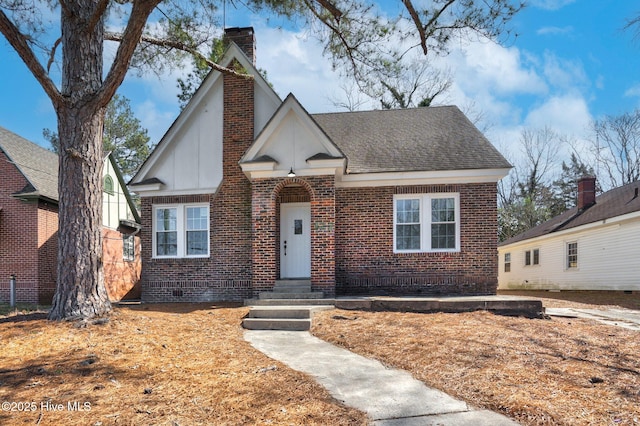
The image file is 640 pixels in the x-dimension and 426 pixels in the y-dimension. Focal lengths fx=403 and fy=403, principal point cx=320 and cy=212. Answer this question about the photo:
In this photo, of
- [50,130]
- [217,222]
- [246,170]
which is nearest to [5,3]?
[246,170]

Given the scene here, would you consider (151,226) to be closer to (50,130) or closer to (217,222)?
(217,222)

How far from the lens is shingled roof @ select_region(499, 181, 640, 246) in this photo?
14.8 metres

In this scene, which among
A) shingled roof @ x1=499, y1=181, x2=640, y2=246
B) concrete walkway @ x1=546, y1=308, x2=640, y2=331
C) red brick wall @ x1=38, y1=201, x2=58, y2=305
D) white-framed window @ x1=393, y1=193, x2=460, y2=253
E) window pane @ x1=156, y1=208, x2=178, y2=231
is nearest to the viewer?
concrete walkway @ x1=546, y1=308, x2=640, y2=331

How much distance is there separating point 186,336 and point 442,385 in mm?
3769

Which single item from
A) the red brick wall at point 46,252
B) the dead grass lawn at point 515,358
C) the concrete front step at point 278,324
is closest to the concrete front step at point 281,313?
the concrete front step at point 278,324

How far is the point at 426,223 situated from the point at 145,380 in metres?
8.07

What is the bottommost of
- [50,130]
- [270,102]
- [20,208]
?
[20,208]

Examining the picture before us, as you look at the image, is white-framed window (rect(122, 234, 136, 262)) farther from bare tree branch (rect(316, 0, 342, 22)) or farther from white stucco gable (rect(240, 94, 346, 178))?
bare tree branch (rect(316, 0, 342, 22))

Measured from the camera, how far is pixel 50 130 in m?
31.2

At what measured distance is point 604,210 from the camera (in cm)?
1630

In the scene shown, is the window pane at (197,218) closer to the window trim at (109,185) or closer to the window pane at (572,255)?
the window trim at (109,185)

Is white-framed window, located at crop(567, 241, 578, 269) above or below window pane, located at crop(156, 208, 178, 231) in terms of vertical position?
below

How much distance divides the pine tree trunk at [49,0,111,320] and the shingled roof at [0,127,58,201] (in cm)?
888

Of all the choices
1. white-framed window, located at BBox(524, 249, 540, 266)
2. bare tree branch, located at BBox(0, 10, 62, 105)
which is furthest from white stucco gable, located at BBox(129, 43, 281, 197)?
white-framed window, located at BBox(524, 249, 540, 266)
